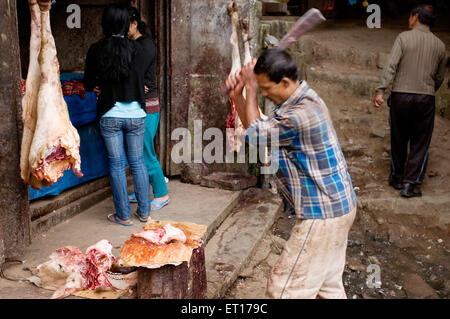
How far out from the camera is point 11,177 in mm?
4121

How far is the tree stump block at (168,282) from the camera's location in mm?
3500

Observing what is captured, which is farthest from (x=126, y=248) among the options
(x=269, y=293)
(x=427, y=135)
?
(x=427, y=135)

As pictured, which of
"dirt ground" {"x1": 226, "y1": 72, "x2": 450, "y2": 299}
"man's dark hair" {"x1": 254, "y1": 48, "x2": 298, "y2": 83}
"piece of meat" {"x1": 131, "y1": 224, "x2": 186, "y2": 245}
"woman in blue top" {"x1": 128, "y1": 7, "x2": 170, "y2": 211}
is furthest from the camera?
"dirt ground" {"x1": 226, "y1": 72, "x2": 450, "y2": 299}

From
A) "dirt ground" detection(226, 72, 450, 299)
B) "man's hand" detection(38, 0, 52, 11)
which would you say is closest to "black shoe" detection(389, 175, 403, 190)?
"dirt ground" detection(226, 72, 450, 299)

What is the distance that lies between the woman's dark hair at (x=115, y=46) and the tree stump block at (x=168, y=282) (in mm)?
1915

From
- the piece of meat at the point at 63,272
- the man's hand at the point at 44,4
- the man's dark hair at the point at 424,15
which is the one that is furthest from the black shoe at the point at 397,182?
the man's hand at the point at 44,4

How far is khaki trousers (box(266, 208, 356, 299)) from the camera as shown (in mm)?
3072

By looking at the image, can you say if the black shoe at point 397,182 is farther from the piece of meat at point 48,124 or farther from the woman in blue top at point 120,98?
the piece of meat at point 48,124

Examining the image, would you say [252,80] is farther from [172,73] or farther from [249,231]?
[172,73]

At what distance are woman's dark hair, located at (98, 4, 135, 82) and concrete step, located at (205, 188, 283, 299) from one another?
6.30 feet

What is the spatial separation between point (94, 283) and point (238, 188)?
2.89 metres

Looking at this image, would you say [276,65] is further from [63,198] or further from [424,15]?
[424,15]

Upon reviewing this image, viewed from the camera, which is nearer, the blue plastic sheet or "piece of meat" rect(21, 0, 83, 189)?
"piece of meat" rect(21, 0, 83, 189)

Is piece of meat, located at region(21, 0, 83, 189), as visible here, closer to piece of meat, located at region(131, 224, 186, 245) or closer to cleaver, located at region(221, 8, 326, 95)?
piece of meat, located at region(131, 224, 186, 245)
